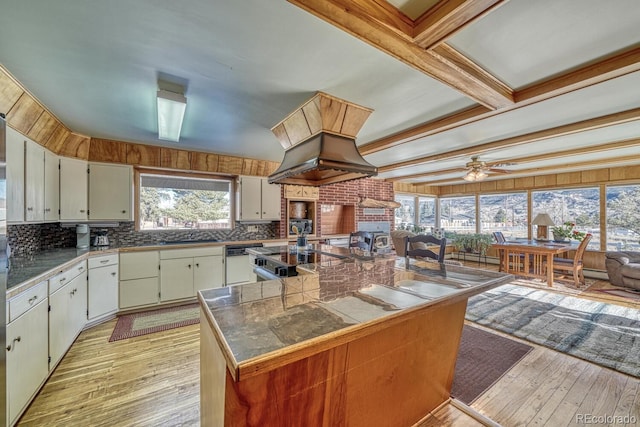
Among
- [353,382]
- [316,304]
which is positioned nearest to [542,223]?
[353,382]

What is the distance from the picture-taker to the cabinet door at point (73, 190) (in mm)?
3115

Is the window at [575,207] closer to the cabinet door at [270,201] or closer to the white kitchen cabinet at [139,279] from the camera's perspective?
the cabinet door at [270,201]

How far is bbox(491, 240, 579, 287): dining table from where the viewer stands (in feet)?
15.1

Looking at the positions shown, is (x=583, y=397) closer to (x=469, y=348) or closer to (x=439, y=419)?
(x=469, y=348)

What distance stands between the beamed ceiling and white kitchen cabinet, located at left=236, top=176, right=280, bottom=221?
1.67 m

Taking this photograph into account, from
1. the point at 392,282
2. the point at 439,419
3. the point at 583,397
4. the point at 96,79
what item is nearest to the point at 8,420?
the point at 96,79

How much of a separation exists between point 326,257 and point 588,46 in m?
2.43

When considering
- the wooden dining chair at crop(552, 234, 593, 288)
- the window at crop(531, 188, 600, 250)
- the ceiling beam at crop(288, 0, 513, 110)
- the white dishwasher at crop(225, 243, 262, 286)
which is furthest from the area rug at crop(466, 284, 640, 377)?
the white dishwasher at crop(225, 243, 262, 286)

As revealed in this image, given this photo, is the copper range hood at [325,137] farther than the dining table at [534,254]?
No

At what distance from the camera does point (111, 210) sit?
11.6 feet

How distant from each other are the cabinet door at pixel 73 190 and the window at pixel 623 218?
9.59 metres

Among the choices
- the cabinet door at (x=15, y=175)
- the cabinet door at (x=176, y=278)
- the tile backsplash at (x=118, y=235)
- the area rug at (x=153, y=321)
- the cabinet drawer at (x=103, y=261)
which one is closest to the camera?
the cabinet door at (x=15, y=175)

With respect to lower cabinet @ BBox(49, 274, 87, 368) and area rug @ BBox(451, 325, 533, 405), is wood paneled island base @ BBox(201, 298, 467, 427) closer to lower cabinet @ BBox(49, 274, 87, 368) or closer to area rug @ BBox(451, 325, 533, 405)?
area rug @ BBox(451, 325, 533, 405)

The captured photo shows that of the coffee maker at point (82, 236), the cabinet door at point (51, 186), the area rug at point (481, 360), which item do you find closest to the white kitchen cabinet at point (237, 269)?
the coffee maker at point (82, 236)
